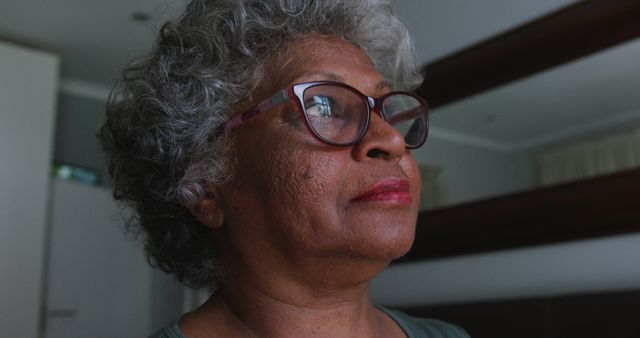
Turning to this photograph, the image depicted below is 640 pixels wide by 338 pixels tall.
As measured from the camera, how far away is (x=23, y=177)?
115 inches

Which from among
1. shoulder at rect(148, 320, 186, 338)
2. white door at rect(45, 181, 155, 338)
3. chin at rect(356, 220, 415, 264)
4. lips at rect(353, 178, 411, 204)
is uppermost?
lips at rect(353, 178, 411, 204)

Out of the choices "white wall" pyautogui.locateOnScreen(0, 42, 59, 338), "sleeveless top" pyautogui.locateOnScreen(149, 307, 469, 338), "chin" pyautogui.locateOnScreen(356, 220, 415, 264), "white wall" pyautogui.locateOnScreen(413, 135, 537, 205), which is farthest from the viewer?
"white wall" pyautogui.locateOnScreen(0, 42, 59, 338)

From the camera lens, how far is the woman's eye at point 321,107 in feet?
2.48

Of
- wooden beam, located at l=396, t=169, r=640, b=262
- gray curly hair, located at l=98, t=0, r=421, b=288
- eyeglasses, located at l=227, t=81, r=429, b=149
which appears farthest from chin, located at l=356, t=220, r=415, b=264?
wooden beam, located at l=396, t=169, r=640, b=262

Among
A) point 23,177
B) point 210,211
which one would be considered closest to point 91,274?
point 23,177

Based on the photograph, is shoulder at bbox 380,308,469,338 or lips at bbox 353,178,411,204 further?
shoulder at bbox 380,308,469,338

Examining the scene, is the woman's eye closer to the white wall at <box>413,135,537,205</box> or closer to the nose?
the nose

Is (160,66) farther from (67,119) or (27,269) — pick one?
(67,119)

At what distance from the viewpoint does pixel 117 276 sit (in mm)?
3541

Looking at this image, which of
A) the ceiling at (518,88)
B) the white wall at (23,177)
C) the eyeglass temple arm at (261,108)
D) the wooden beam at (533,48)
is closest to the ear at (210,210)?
the eyeglass temple arm at (261,108)

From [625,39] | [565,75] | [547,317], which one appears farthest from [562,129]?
[547,317]

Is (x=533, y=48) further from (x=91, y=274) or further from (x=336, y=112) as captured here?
(x=91, y=274)

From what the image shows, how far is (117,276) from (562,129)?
9.54 ft

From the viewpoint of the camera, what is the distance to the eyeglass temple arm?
765 mm
